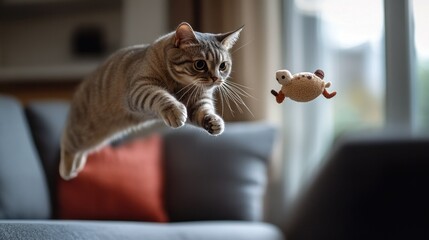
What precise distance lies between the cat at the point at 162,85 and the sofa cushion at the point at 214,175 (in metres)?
1.32

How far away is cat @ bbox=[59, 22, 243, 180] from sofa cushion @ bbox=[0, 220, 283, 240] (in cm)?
18

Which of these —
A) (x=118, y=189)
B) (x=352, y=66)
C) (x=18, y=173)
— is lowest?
(x=118, y=189)

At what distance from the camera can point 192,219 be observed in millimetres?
1797

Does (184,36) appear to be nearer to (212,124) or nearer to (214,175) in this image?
(212,124)

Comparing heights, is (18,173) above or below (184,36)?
below

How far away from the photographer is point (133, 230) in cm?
123

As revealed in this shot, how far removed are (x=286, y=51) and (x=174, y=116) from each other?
24.2 inches

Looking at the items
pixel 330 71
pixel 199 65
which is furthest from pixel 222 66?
pixel 330 71

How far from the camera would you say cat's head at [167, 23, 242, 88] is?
405mm

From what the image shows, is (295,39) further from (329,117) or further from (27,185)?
(27,185)

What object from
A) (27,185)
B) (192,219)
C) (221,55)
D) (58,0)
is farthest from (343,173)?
(221,55)

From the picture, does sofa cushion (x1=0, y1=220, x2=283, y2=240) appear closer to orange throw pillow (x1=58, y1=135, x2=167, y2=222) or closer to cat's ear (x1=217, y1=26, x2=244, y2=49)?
orange throw pillow (x1=58, y1=135, x2=167, y2=222)

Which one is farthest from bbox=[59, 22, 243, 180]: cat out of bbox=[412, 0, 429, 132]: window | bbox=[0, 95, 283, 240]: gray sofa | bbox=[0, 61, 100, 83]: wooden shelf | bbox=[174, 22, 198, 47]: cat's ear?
bbox=[0, 61, 100, 83]: wooden shelf

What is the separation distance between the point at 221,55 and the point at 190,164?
4.72ft
